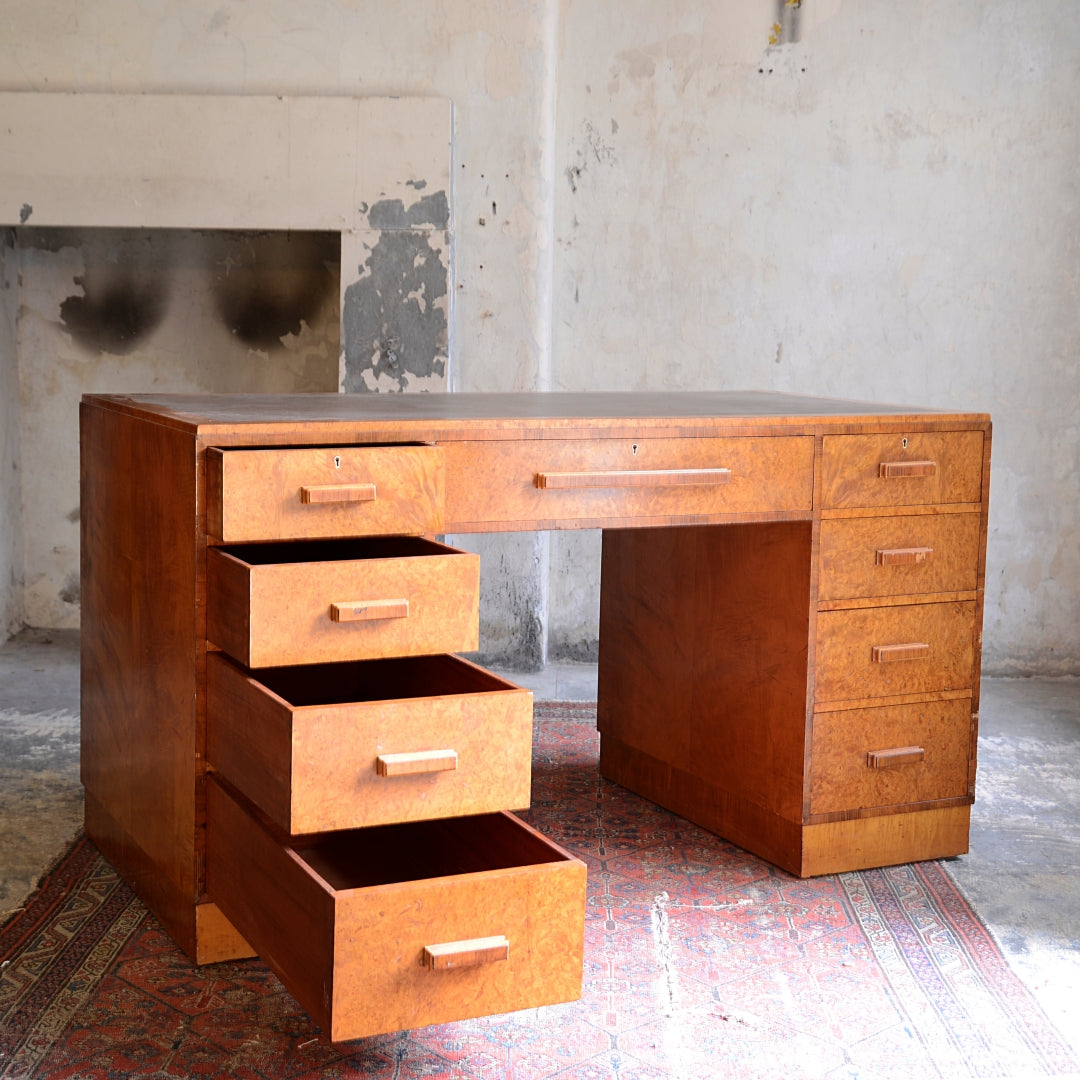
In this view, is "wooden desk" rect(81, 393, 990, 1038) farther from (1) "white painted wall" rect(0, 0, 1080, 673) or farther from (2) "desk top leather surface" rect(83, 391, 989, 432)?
(1) "white painted wall" rect(0, 0, 1080, 673)

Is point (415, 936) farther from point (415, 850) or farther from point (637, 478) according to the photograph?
point (637, 478)

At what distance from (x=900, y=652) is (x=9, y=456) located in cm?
288

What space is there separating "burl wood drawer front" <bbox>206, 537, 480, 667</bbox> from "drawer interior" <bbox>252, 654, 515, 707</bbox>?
0.50 feet

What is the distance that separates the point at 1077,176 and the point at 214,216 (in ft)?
8.42

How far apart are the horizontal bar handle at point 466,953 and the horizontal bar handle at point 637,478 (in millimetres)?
749

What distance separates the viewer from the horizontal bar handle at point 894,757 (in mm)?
2381

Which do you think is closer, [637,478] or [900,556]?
[637,478]


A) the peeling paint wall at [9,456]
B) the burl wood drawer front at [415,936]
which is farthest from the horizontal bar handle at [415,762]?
the peeling paint wall at [9,456]

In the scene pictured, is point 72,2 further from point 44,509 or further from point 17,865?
point 17,865

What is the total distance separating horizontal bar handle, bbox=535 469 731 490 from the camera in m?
2.05

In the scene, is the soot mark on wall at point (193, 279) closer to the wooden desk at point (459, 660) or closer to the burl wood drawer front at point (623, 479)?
the wooden desk at point (459, 660)

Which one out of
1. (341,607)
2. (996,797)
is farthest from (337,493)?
(996,797)

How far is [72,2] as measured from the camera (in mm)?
3613

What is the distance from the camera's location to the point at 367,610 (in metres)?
1.71
